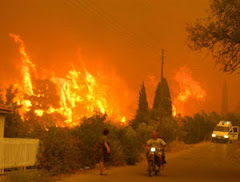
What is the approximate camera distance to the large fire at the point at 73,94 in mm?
49362

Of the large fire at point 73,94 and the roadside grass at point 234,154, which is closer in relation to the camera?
the roadside grass at point 234,154

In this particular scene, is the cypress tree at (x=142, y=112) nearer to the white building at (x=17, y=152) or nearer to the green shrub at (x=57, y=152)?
the green shrub at (x=57, y=152)

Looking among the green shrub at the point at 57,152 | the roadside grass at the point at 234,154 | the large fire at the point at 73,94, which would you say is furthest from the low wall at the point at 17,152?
the large fire at the point at 73,94

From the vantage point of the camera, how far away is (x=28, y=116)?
41.7m

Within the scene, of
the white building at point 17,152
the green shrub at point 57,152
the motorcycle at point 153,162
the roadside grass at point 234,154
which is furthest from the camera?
the roadside grass at point 234,154

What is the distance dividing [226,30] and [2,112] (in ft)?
31.0

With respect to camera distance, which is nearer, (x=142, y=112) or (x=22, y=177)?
(x=22, y=177)

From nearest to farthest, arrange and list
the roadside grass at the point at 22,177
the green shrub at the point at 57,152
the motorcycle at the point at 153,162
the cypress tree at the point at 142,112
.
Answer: the roadside grass at the point at 22,177 < the green shrub at the point at 57,152 < the motorcycle at the point at 153,162 < the cypress tree at the point at 142,112

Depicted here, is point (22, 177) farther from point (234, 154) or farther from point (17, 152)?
point (234, 154)

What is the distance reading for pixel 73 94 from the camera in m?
56.6

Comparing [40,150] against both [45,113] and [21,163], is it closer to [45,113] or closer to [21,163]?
[21,163]

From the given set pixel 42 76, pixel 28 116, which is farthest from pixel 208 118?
pixel 28 116

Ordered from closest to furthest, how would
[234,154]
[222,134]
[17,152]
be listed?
[17,152] < [234,154] < [222,134]

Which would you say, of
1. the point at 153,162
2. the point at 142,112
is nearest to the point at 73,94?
the point at 142,112
